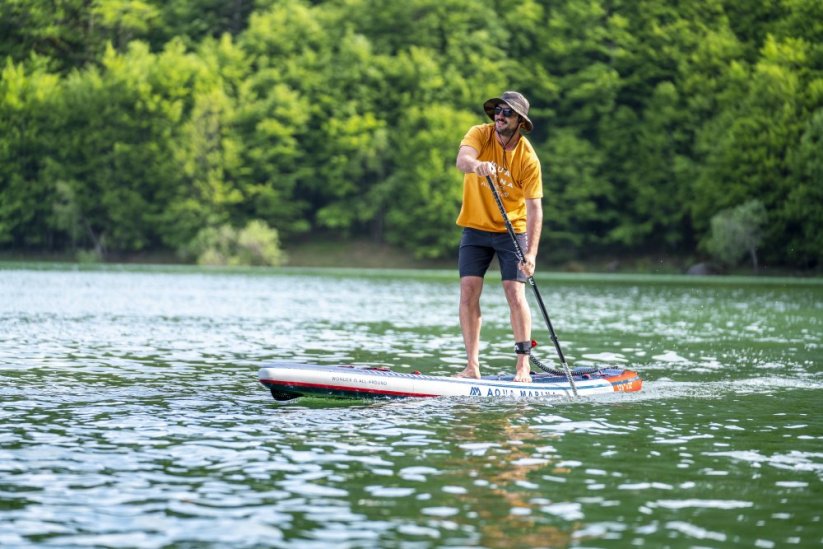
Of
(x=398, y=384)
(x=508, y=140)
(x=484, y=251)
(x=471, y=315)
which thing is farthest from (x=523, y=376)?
(x=508, y=140)

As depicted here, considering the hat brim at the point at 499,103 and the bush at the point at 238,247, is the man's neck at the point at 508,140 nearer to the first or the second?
the hat brim at the point at 499,103

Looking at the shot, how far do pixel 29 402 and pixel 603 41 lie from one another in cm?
8775

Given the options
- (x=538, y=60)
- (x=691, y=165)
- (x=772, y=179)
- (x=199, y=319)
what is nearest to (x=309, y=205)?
(x=538, y=60)

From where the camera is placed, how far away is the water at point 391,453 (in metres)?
7.66

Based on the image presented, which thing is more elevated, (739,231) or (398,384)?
(739,231)

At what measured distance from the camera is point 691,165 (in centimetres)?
8269

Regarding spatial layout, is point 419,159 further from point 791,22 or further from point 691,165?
point 791,22

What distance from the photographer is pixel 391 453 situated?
10219mm

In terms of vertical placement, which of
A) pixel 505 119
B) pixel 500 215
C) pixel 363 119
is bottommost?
pixel 500 215

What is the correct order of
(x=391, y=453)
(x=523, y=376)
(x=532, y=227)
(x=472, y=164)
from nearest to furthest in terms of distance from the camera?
(x=391, y=453) < (x=472, y=164) < (x=532, y=227) < (x=523, y=376)

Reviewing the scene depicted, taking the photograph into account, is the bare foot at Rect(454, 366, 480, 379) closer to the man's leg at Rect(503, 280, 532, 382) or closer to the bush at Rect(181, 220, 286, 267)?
the man's leg at Rect(503, 280, 532, 382)

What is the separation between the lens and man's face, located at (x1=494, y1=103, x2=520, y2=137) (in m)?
13.2

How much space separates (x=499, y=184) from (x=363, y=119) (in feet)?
266

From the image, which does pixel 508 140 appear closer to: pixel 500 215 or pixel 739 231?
pixel 500 215
